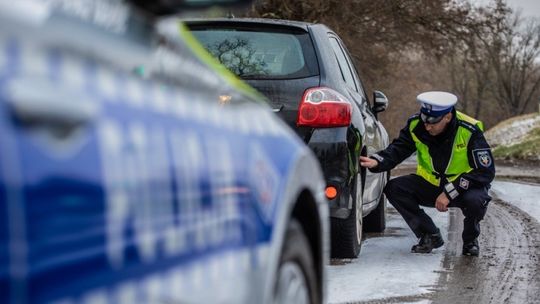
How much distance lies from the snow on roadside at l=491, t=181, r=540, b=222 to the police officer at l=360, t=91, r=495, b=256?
8.75 ft

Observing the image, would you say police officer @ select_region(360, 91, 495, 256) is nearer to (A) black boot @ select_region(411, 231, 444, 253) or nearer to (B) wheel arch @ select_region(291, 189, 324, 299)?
(A) black boot @ select_region(411, 231, 444, 253)

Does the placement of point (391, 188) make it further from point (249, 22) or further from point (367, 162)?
point (249, 22)

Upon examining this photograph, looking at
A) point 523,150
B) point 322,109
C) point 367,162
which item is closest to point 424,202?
point 367,162

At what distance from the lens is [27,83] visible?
147 cm

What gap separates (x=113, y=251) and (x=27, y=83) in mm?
359

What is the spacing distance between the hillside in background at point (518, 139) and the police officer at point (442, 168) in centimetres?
2212

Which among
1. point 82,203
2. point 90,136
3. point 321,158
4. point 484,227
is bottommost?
point 484,227

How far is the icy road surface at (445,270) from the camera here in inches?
210

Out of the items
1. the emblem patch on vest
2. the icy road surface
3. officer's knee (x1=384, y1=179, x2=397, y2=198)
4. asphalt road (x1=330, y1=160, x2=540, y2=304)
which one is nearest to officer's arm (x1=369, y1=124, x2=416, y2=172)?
officer's knee (x1=384, y1=179, x2=397, y2=198)

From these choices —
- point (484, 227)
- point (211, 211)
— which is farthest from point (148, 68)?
point (484, 227)

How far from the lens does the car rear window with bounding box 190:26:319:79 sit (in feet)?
19.3

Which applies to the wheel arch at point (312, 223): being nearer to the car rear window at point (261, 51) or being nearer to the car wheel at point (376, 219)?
the car rear window at point (261, 51)

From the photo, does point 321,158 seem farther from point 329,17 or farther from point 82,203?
point 329,17

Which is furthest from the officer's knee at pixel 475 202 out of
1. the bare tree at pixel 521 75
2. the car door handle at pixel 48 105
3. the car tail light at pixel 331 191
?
the bare tree at pixel 521 75
